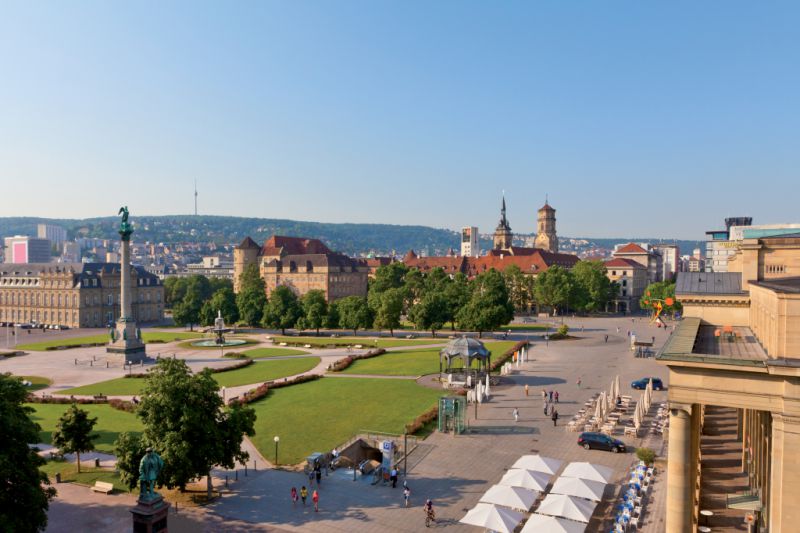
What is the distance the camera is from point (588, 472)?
2855 cm

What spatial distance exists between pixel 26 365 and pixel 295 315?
41832mm

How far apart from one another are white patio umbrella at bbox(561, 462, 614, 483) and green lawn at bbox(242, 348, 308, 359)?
57096 mm

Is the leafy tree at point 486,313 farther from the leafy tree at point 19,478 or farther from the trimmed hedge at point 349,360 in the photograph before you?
the leafy tree at point 19,478

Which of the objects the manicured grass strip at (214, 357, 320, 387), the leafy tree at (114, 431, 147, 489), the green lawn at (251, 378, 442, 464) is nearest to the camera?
the leafy tree at (114, 431, 147, 489)

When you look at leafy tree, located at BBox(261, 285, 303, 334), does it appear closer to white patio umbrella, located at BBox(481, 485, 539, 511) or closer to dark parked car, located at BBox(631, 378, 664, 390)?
dark parked car, located at BBox(631, 378, 664, 390)

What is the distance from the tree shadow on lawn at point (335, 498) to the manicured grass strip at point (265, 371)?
29.1 meters

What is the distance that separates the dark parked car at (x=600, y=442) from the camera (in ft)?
121

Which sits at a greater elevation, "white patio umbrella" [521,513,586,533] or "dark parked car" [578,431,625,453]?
"white patio umbrella" [521,513,586,533]

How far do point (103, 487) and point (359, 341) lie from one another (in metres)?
A: 62.4

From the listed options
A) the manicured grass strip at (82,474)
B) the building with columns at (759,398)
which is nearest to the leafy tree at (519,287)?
the manicured grass strip at (82,474)

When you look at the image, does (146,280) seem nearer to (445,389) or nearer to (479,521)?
(445,389)

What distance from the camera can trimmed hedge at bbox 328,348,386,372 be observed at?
67.0 m

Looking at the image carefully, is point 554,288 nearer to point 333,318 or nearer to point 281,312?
point 333,318

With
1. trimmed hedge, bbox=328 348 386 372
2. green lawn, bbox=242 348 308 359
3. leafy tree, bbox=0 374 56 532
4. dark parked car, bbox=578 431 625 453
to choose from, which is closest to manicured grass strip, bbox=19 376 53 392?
green lawn, bbox=242 348 308 359
